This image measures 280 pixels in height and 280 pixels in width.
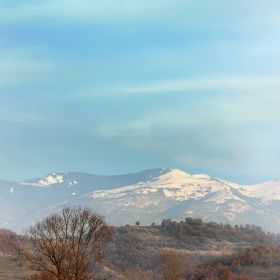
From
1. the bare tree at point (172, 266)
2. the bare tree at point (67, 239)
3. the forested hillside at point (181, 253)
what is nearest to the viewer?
the bare tree at point (67, 239)

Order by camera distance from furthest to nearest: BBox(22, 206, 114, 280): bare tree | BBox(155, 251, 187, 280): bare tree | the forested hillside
→ the forested hillside < BBox(155, 251, 187, 280): bare tree < BBox(22, 206, 114, 280): bare tree

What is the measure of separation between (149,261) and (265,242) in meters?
35.2

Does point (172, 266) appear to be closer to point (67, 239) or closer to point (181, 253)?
point (181, 253)

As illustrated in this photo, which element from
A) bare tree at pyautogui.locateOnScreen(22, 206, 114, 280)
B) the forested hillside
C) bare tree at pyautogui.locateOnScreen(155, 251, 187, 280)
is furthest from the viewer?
A: the forested hillside

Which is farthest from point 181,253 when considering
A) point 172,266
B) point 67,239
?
point 67,239

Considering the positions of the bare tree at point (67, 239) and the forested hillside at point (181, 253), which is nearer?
the bare tree at point (67, 239)

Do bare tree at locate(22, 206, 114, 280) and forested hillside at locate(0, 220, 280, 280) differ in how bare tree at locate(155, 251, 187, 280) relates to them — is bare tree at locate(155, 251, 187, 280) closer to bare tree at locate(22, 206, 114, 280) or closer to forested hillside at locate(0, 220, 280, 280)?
forested hillside at locate(0, 220, 280, 280)

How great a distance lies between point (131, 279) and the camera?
66.3 meters

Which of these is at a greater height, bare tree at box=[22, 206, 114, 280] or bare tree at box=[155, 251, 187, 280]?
bare tree at box=[22, 206, 114, 280]

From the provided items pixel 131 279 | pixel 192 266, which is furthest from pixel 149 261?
pixel 131 279

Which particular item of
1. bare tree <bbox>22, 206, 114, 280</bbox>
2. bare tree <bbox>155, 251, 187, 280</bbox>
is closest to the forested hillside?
bare tree <bbox>155, 251, 187, 280</bbox>

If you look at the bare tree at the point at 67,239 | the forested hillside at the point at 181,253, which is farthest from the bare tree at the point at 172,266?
the bare tree at the point at 67,239

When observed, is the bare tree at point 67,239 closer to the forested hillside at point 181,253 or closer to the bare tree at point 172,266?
the forested hillside at point 181,253

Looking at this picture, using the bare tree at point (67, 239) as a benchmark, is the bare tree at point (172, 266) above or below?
below
